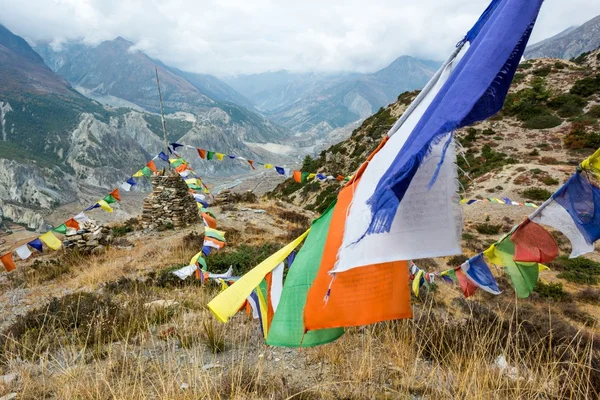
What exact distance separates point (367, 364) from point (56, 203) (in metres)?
104

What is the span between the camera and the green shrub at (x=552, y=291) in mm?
10553

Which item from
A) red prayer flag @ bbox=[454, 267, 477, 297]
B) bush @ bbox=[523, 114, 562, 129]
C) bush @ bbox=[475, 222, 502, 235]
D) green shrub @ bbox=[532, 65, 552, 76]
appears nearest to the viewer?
red prayer flag @ bbox=[454, 267, 477, 297]

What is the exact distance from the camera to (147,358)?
3973 mm

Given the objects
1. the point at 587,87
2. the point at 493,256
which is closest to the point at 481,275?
the point at 493,256

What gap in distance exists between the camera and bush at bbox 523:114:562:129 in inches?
1203

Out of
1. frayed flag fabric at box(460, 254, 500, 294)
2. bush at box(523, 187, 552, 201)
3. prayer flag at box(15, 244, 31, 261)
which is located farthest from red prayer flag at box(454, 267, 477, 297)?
bush at box(523, 187, 552, 201)

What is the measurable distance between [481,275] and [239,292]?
2331 millimetres

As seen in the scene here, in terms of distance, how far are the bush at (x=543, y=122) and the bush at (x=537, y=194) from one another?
15134 mm

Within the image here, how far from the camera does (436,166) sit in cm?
176

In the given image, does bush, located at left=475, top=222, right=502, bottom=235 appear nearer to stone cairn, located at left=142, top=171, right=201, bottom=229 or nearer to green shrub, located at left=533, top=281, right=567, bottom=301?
→ green shrub, located at left=533, top=281, right=567, bottom=301

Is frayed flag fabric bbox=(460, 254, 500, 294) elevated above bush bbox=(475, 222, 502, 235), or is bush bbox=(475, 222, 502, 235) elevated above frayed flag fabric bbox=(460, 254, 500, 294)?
frayed flag fabric bbox=(460, 254, 500, 294)

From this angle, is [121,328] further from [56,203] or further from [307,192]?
[56,203]

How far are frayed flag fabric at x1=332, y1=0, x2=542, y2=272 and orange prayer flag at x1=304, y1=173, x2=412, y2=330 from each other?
0.18m

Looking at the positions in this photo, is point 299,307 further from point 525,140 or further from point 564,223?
point 525,140
